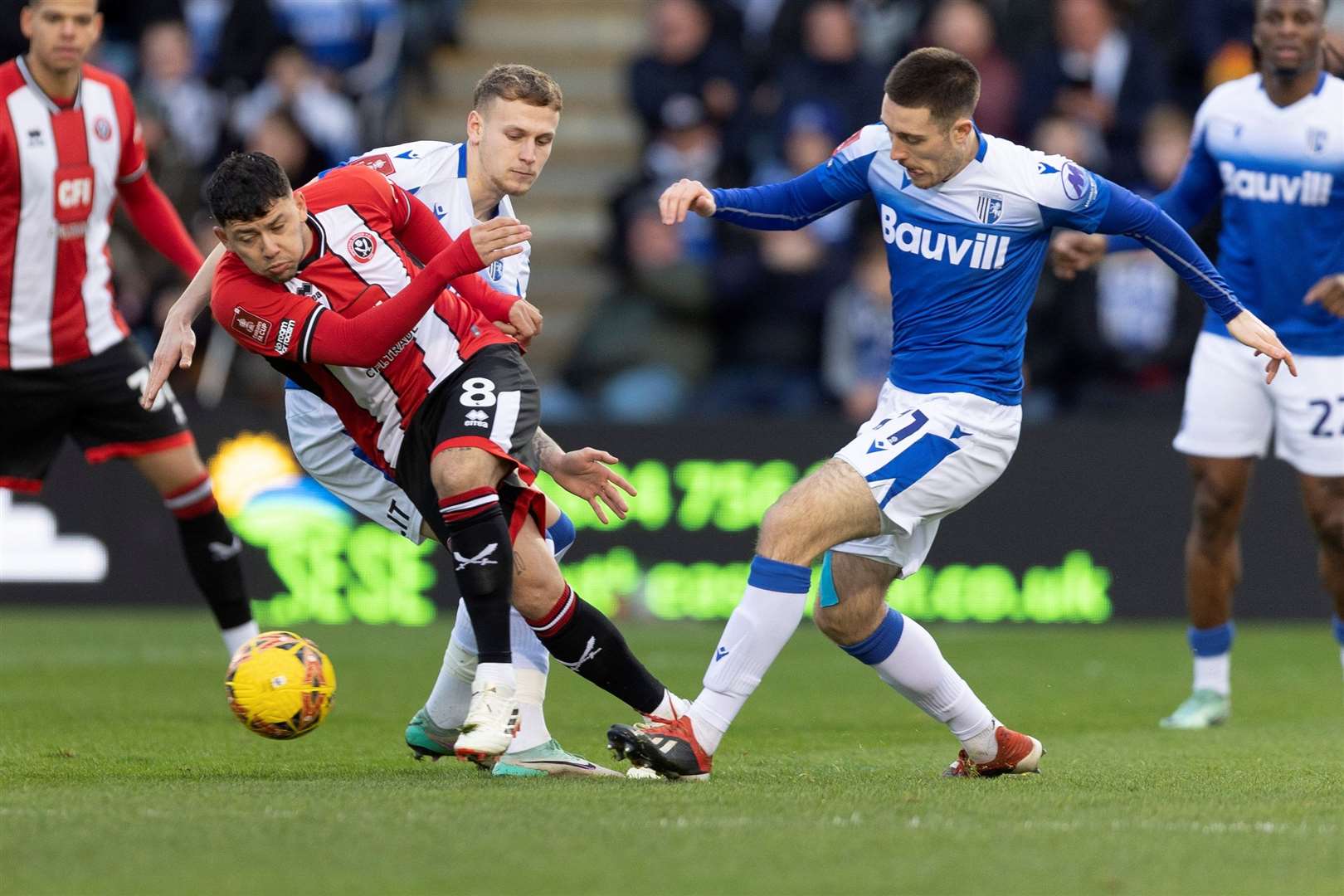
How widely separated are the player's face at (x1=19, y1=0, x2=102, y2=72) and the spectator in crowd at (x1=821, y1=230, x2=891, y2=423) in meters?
6.26

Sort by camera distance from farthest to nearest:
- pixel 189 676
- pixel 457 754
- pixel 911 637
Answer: pixel 189 676
pixel 911 637
pixel 457 754

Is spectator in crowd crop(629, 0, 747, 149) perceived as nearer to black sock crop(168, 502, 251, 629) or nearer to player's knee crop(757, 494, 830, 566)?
black sock crop(168, 502, 251, 629)

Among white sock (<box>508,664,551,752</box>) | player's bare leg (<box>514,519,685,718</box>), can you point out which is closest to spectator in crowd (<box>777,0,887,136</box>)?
white sock (<box>508,664,551,752</box>)

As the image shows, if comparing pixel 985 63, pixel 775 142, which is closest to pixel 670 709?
pixel 775 142

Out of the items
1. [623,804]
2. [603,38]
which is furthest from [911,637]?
[603,38]

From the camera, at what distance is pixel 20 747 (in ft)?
22.5

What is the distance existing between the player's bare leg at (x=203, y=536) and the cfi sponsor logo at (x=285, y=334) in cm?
232

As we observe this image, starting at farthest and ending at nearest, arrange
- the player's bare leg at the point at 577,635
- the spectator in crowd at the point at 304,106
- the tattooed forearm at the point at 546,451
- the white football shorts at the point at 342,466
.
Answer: the spectator in crowd at the point at 304,106 → the white football shorts at the point at 342,466 → the tattooed forearm at the point at 546,451 → the player's bare leg at the point at 577,635

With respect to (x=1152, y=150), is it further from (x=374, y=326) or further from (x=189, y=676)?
(x=374, y=326)

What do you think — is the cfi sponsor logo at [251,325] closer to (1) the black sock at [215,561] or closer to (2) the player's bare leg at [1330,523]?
(1) the black sock at [215,561]

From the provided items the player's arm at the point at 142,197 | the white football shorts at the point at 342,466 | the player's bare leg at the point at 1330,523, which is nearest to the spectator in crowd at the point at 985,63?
the player's bare leg at the point at 1330,523

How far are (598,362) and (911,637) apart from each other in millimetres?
8026

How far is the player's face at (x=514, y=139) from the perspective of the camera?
638cm

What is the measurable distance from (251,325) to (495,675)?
1.28 meters
